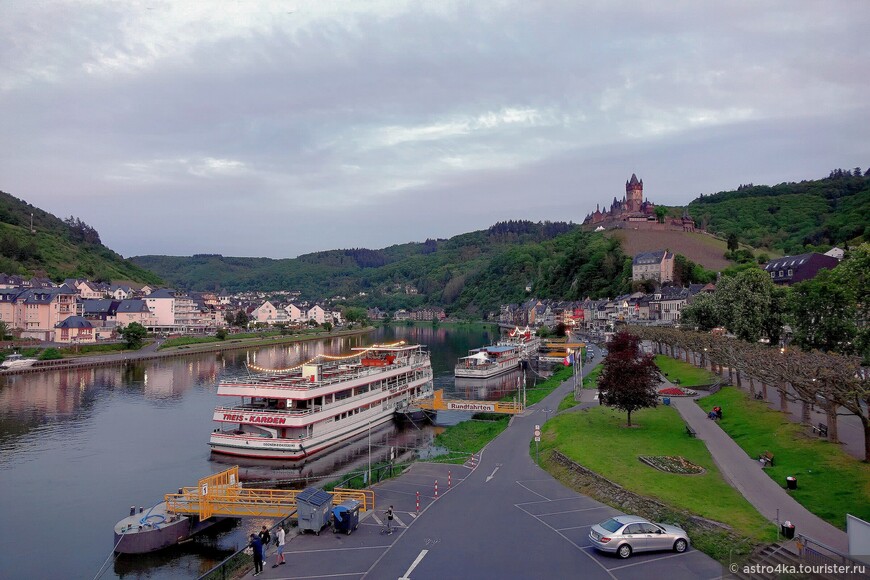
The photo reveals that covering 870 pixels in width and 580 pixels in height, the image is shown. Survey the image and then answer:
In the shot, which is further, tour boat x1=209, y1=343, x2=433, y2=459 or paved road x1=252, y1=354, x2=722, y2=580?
tour boat x1=209, y1=343, x2=433, y2=459

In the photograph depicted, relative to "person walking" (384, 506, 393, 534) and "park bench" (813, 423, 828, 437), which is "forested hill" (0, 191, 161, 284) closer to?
"person walking" (384, 506, 393, 534)

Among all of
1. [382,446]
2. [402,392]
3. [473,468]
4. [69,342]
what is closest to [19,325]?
[69,342]

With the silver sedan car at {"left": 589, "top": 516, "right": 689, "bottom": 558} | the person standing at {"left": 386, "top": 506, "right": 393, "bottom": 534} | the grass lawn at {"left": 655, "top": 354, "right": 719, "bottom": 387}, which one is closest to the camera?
the silver sedan car at {"left": 589, "top": 516, "right": 689, "bottom": 558}

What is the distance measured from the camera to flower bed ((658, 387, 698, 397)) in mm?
51756

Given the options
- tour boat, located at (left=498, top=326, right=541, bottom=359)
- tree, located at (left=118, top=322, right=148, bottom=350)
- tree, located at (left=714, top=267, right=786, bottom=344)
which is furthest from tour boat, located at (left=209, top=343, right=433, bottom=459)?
tree, located at (left=118, top=322, right=148, bottom=350)

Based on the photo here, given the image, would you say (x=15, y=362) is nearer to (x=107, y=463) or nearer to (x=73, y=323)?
(x=73, y=323)

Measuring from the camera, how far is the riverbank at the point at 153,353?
85.0 metres

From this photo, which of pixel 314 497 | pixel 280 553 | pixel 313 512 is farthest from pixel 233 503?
pixel 280 553

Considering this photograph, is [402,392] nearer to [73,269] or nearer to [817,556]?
[817,556]

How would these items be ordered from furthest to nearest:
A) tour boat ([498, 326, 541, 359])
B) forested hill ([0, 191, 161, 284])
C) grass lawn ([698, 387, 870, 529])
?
forested hill ([0, 191, 161, 284])
tour boat ([498, 326, 541, 359])
grass lawn ([698, 387, 870, 529])

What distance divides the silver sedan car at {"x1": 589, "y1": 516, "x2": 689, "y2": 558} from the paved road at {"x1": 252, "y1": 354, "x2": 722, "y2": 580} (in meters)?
0.32

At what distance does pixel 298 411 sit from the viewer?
134 ft

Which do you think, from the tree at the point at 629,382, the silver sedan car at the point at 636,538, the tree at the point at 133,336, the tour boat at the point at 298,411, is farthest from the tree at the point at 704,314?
the tree at the point at 133,336

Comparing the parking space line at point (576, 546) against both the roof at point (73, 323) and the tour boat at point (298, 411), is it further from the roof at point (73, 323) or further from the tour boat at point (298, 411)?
the roof at point (73, 323)
